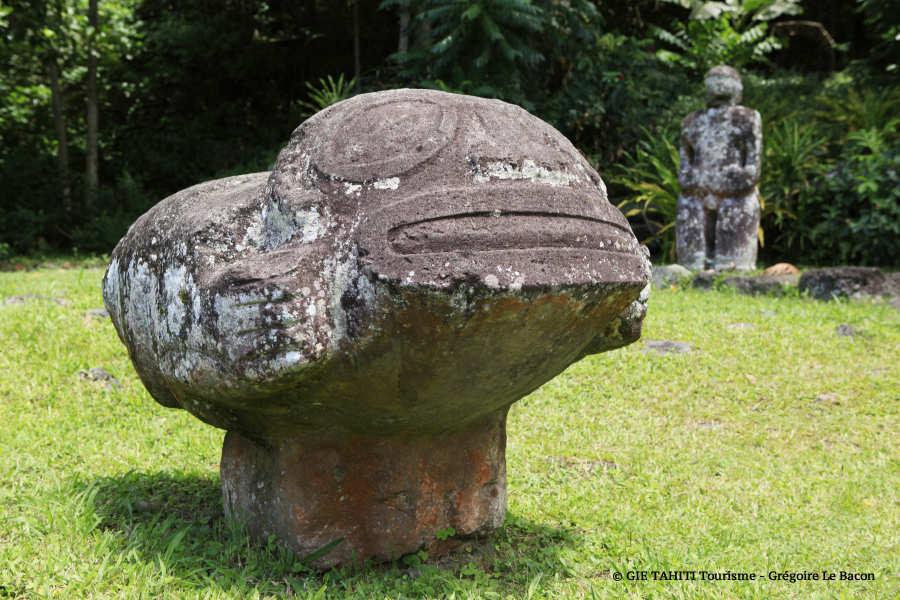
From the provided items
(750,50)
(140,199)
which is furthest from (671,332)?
(750,50)

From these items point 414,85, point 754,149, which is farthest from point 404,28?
point 754,149

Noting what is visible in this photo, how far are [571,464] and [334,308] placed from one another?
199 cm

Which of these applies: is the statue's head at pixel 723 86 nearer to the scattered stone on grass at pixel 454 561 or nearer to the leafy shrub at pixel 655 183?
the leafy shrub at pixel 655 183

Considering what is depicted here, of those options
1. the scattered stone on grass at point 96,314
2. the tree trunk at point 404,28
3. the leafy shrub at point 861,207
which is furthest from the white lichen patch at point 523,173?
the tree trunk at point 404,28

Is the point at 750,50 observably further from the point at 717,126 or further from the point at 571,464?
the point at 571,464

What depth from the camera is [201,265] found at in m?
1.93

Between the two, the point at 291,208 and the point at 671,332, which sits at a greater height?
the point at 291,208

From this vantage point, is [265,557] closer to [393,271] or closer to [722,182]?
[393,271]

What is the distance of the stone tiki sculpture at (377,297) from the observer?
1710mm

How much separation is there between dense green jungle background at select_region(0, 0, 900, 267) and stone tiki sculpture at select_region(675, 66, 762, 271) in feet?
3.13

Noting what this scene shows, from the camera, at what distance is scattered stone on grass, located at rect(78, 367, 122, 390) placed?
13.3 feet

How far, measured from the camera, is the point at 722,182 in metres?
7.57

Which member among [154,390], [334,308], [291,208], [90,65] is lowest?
[154,390]

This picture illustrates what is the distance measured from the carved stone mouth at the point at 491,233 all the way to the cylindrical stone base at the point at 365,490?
0.75 m
